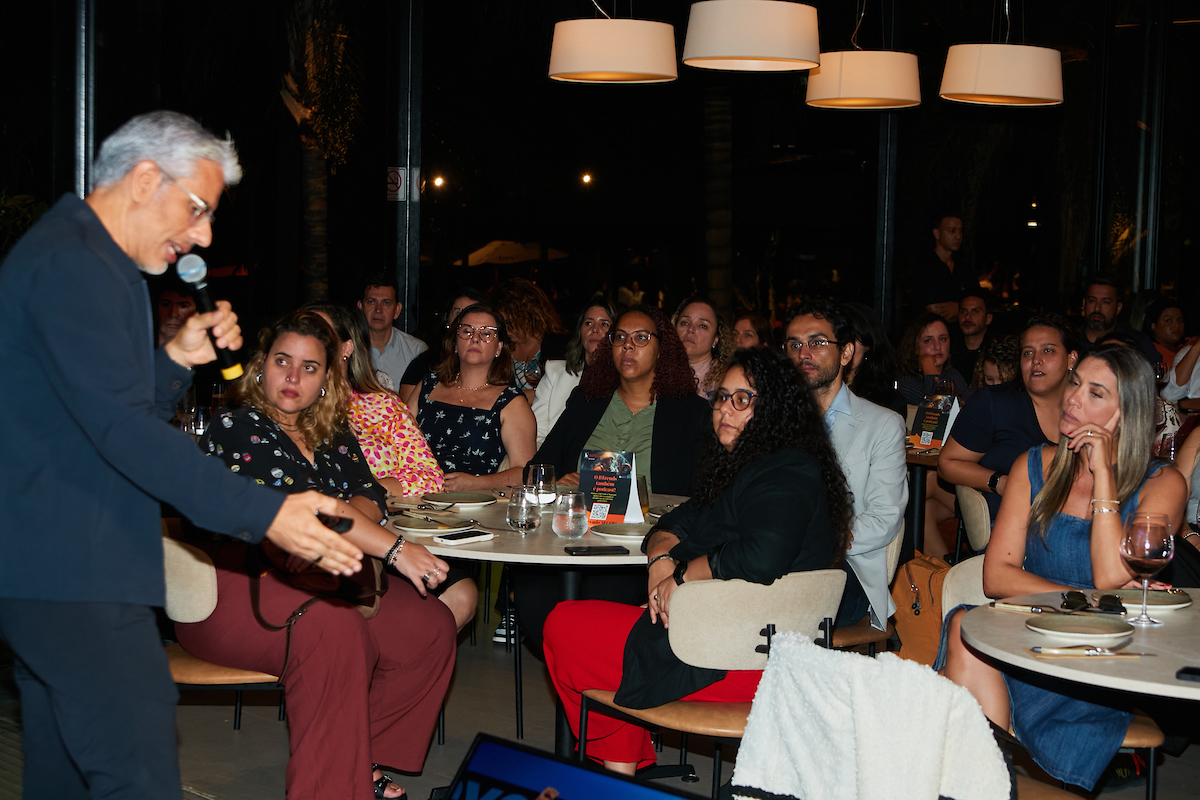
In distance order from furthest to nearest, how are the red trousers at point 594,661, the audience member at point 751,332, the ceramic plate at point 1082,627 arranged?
the audience member at point 751,332, the red trousers at point 594,661, the ceramic plate at point 1082,627

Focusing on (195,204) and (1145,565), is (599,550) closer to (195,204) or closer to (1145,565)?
(1145,565)

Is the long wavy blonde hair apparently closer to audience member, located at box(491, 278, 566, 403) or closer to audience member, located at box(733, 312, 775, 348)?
audience member, located at box(491, 278, 566, 403)

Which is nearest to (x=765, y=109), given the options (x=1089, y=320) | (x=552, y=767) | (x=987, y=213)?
(x=987, y=213)

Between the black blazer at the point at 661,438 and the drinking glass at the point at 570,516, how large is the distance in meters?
0.95

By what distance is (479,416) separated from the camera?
198 inches

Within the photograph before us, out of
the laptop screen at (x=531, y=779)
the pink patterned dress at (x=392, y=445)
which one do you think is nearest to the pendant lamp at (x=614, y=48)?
the pink patterned dress at (x=392, y=445)

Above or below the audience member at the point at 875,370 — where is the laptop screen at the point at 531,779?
below

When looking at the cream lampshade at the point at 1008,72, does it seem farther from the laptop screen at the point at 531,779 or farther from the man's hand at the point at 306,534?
the man's hand at the point at 306,534

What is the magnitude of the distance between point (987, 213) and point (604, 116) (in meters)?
3.85

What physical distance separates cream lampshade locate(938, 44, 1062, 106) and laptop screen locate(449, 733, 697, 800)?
4974 mm

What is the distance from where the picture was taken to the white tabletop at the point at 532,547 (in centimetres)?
334

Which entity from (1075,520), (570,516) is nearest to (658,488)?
(570,516)

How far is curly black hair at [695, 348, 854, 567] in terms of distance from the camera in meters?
3.20

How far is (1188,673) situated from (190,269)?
2.22 meters
